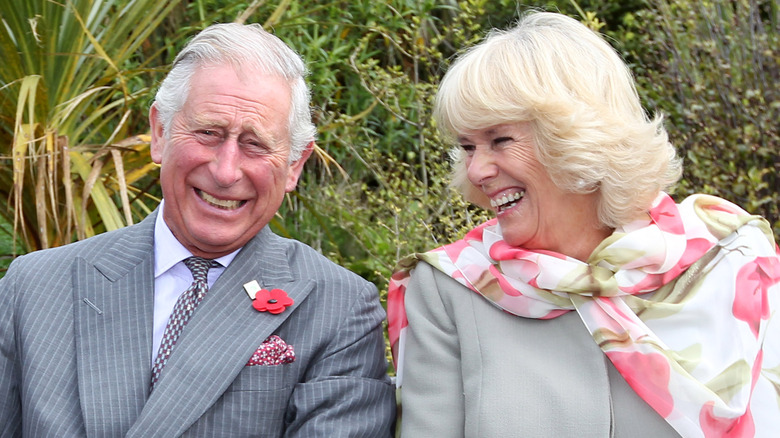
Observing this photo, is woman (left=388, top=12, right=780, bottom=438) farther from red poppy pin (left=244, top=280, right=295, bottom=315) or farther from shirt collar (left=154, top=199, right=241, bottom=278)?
shirt collar (left=154, top=199, right=241, bottom=278)

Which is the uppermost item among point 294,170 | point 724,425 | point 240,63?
point 240,63

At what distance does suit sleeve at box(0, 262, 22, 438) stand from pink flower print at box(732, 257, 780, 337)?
1.76m

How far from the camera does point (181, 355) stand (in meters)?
2.27

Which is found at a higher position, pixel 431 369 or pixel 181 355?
pixel 181 355

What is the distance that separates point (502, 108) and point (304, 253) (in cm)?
68

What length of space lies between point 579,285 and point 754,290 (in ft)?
1.37

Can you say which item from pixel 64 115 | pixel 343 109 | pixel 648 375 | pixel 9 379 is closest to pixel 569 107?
pixel 648 375

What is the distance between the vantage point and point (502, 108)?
230cm

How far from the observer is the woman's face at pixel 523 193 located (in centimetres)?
234

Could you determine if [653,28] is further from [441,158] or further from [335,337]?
[335,337]

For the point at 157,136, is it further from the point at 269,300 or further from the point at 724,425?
the point at 724,425

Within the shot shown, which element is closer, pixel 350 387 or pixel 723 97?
pixel 350 387

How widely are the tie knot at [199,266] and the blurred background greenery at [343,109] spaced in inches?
39.5

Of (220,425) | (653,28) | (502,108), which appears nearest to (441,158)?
(653,28)
